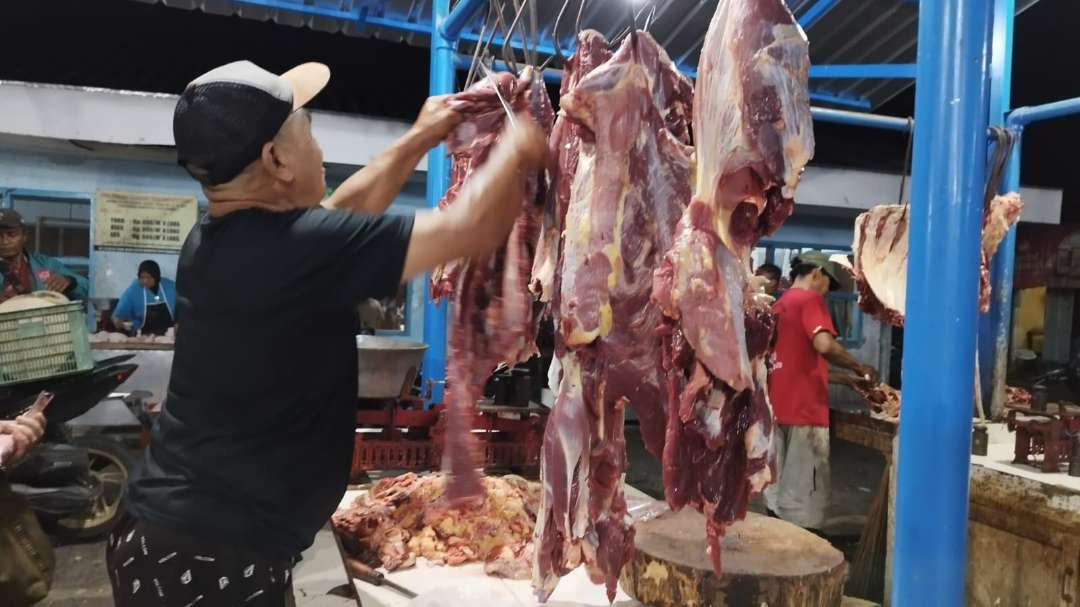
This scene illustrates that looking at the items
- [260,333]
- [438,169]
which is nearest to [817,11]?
[438,169]

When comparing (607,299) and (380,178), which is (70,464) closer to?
(380,178)

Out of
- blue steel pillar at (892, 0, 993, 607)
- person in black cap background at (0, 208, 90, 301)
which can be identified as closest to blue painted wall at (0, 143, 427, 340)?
person in black cap background at (0, 208, 90, 301)

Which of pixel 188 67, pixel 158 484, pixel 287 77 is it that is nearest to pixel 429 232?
pixel 287 77

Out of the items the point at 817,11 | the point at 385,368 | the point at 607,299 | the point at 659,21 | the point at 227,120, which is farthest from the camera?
the point at 659,21

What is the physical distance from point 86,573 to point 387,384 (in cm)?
235

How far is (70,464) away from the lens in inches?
198

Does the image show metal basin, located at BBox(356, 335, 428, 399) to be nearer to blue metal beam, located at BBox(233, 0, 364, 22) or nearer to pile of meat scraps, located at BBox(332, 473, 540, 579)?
pile of meat scraps, located at BBox(332, 473, 540, 579)

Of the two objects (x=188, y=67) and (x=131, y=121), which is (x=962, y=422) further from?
(x=188, y=67)

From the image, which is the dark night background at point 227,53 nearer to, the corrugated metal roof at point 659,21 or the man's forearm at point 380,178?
the corrugated metal roof at point 659,21

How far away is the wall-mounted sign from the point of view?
8.39m

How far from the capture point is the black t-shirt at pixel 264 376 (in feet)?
5.08

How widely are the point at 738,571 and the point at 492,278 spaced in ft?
4.92

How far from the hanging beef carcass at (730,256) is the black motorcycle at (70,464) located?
4408mm

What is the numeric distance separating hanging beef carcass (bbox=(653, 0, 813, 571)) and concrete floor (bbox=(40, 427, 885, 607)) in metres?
1.57
